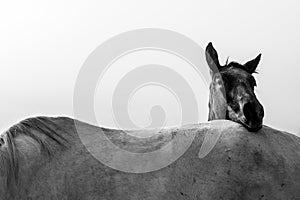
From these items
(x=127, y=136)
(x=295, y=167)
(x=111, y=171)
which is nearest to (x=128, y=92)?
(x=127, y=136)

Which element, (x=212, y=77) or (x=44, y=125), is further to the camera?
(x=212, y=77)

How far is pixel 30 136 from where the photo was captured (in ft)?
11.5

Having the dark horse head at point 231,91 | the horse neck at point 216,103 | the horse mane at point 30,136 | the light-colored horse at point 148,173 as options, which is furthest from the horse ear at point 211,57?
the horse mane at point 30,136

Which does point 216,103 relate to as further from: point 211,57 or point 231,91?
point 211,57

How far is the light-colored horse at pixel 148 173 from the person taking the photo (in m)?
3.28

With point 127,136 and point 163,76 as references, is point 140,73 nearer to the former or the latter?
point 163,76

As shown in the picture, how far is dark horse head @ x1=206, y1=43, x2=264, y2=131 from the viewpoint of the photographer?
5.17m

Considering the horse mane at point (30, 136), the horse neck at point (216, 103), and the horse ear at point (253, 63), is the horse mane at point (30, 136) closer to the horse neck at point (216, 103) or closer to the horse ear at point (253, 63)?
the horse neck at point (216, 103)

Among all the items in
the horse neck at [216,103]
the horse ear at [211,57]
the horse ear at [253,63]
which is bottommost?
the horse neck at [216,103]

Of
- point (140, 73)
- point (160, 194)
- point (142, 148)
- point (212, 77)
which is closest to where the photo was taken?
point (160, 194)

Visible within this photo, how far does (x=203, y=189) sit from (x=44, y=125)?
1.48 metres

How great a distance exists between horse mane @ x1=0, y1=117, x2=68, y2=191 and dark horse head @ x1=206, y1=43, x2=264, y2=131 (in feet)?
6.60

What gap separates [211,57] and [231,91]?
50.7 inches

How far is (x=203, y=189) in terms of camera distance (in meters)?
3.34
